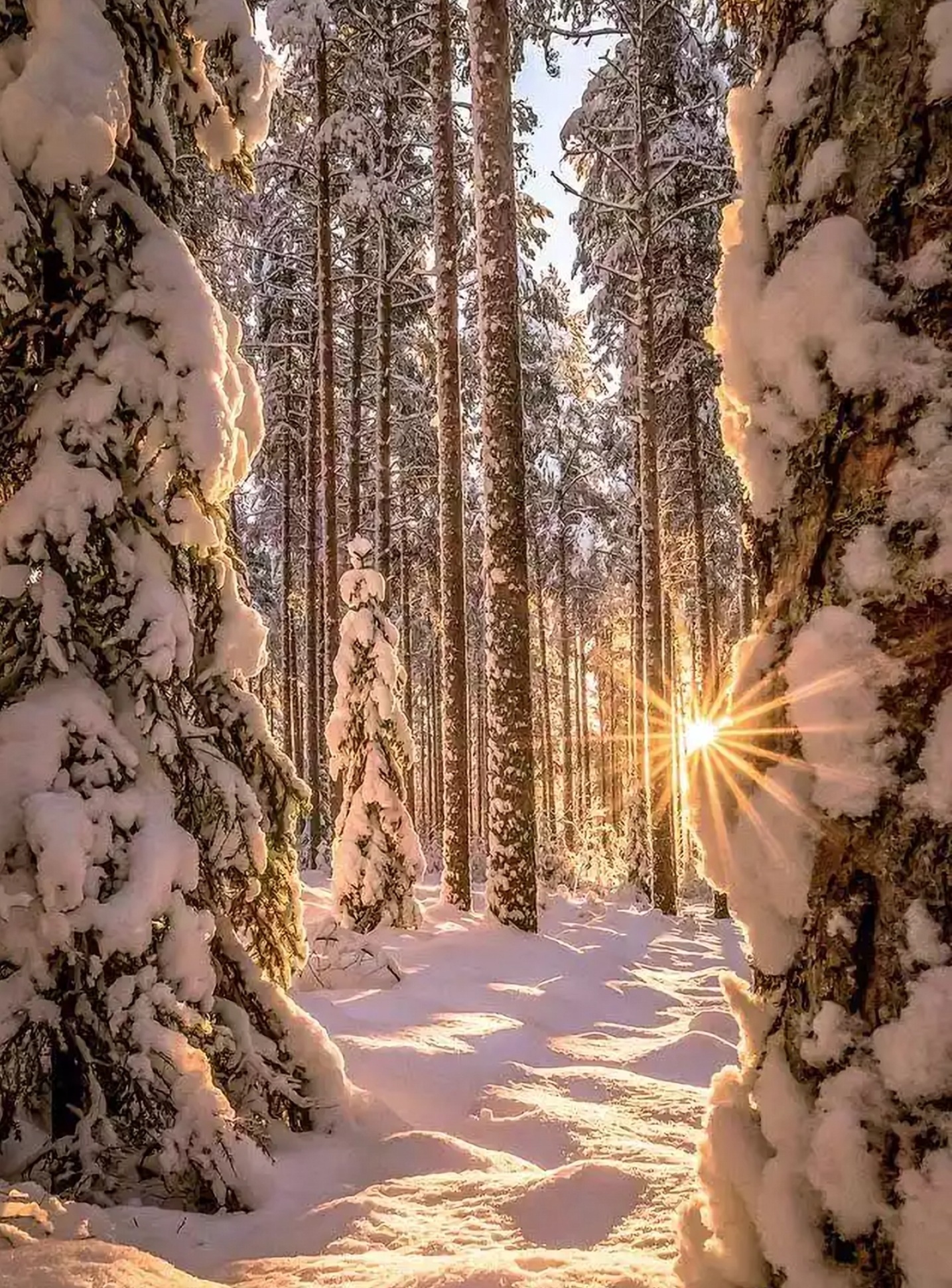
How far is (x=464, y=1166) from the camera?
2924 mm

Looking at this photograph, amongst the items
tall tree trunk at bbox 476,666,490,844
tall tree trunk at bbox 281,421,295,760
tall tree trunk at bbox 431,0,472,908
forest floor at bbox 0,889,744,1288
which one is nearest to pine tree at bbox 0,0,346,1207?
forest floor at bbox 0,889,744,1288

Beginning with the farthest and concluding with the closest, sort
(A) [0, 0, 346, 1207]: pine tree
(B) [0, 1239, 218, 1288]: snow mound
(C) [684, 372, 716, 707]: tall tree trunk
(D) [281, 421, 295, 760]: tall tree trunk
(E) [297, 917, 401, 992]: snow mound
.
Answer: (D) [281, 421, 295, 760]: tall tree trunk → (C) [684, 372, 716, 707]: tall tree trunk → (E) [297, 917, 401, 992]: snow mound → (A) [0, 0, 346, 1207]: pine tree → (B) [0, 1239, 218, 1288]: snow mound

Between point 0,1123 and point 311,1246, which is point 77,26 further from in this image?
point 311,1246

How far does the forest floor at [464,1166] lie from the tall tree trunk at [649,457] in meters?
6.42

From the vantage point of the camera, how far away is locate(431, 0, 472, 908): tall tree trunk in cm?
1010

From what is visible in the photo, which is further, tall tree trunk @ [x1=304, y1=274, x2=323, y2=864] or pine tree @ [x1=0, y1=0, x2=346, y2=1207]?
tall tree trunk @ [x1=304, y1=274, x2=323, y2=864]

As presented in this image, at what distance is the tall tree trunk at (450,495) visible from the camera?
10102 mm

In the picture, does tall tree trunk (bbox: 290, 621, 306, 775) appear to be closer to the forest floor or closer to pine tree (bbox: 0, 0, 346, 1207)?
the forest floor

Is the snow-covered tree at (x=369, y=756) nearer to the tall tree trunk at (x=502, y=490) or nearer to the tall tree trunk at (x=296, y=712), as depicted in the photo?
the tall tree trunk at (x=502, y=490)

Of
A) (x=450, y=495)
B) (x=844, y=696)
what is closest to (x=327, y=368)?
(x=450, y=495)

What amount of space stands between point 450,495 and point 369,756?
322cm

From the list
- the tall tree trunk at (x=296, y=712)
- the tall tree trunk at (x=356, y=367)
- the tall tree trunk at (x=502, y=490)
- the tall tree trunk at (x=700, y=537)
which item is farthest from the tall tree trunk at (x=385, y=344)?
the tall tree trunk at (x=296, y=712)

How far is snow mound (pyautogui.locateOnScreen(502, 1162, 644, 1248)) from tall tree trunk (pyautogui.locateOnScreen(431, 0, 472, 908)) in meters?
7.28

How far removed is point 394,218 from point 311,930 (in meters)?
12.1
